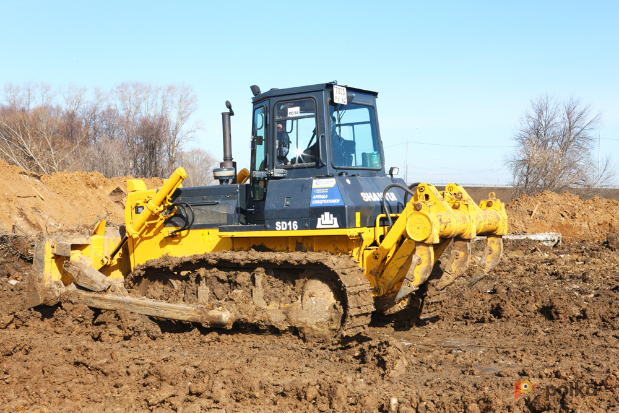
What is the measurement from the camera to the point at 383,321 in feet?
25.9

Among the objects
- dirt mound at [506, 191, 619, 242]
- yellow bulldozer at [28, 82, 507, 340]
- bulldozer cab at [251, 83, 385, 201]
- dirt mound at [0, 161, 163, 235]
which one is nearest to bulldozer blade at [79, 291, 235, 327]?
yellow bulldozer at [28, 82, 507, 340]

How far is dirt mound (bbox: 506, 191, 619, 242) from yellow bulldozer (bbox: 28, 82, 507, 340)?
44.9 ft

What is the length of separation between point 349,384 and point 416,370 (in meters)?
1.01

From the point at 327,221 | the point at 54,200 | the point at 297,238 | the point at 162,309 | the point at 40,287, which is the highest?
the point at 54,200

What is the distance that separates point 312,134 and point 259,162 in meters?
0.94

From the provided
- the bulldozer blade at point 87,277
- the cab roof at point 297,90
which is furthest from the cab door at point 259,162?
the bulldozer blade at point 87,277

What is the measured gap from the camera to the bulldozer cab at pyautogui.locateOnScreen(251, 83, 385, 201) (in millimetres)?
6824

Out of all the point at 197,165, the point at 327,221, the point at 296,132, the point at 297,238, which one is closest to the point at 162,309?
the point at 297,238

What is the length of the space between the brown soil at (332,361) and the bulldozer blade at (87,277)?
26cm

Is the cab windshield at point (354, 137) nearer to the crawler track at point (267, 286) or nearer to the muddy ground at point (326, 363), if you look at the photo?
the crawler track at point (267, 286)

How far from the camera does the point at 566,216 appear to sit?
2066 cm

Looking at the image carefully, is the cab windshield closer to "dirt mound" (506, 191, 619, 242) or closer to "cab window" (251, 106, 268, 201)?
"cab window" (251, 106, 268, 201)

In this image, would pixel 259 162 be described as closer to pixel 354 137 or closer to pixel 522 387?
pixel 354 137

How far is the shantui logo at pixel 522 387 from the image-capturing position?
15.8 feet
